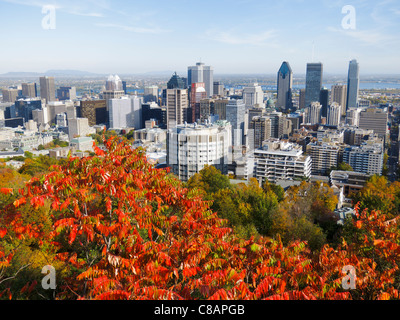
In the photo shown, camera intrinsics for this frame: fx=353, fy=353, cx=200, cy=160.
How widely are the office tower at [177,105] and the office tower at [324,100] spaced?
1598 centimetres

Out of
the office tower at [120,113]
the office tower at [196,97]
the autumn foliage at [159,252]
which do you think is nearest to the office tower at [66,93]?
the office tower at [120,113]

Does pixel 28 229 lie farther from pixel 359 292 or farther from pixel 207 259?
pixel 359 292

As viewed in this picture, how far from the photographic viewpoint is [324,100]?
3797 centimetres

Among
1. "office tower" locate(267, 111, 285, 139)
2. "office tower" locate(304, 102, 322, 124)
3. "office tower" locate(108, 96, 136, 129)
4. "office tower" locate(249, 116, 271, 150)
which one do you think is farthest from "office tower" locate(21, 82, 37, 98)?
"office tower" locate(304, 102, 322, 124)

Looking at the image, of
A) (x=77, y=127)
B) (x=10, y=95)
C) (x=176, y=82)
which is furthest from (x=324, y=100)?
(x=10, y=95)

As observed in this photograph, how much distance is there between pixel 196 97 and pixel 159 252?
29557 millimetres

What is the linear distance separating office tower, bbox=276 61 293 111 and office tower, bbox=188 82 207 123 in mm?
9384

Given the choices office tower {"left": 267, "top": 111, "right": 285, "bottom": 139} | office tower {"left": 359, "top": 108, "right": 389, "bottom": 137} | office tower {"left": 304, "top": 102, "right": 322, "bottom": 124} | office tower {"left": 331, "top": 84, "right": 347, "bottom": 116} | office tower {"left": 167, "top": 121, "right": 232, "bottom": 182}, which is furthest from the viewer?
office tower {"left": 331, "top": 84, "right": 347, "bottom": 116}

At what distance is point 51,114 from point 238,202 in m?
33.2

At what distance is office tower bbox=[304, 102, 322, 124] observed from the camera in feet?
113

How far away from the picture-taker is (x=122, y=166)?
1.90 metres

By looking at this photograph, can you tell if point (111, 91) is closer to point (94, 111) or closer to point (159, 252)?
point (94, 111)

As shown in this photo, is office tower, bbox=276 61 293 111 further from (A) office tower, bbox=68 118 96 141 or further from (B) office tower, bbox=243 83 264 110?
(A) office tower, bbox=68 118 96 141

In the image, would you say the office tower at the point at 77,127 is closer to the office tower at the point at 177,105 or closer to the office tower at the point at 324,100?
the office tower at the point at 177,105
